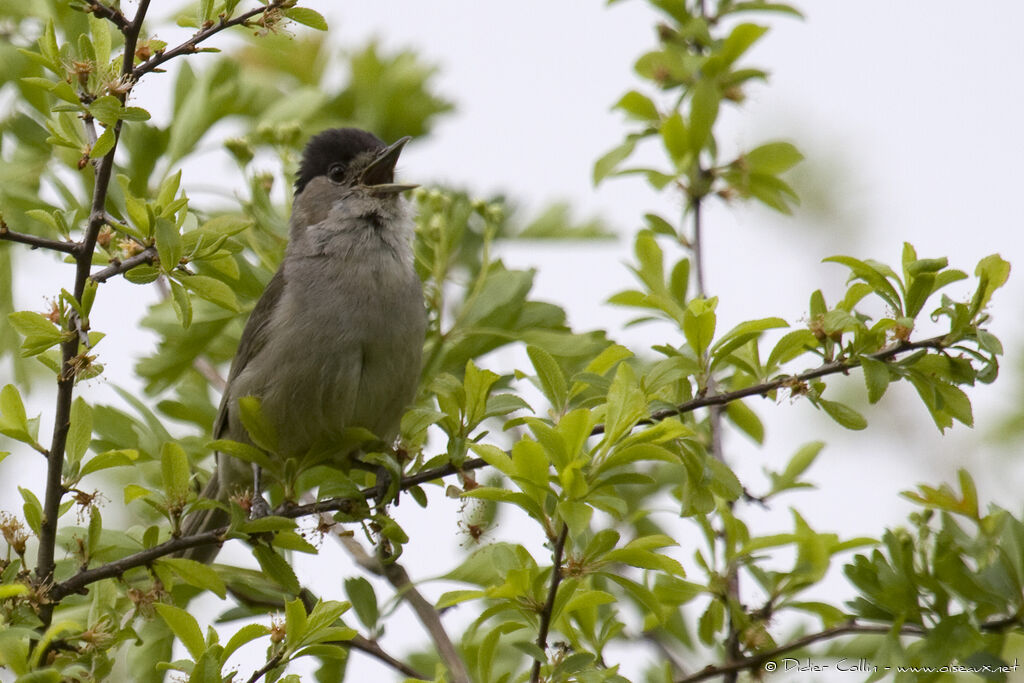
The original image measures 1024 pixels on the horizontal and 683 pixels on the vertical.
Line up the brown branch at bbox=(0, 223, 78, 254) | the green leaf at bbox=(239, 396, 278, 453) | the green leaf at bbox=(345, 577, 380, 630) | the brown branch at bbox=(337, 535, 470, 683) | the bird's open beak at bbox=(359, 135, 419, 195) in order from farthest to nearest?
1. the bird's open beak at bbox=(359, 135, 419, 195)
2. the green leaf at bbox=(345, 577, 380, 630)
3. the brown branch at bbox=(337, 535, 470, 683)
4. the green leaf at bbox=(239, 396, 278, 453)
5. the brown branch at bbox=(0, 223, 78, 254)

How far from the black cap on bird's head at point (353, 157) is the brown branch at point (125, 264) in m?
2.48

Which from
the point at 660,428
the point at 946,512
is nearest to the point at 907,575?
the point at 946,512

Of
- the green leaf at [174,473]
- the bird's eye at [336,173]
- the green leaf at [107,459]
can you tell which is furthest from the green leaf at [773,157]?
the green leaf at [107,459]

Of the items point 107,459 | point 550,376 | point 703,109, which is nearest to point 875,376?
point 550,376

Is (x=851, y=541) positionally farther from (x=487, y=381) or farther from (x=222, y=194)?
(x=222, y=194)

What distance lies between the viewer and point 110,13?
9.21 ft

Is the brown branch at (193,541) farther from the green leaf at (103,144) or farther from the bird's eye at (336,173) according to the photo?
the bird's eye at (336,173)

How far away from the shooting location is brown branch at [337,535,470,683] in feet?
12.4

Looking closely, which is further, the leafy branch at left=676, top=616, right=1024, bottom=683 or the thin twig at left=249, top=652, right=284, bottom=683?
the leafy branch at left=676, top=616, right=1024, bottom=683

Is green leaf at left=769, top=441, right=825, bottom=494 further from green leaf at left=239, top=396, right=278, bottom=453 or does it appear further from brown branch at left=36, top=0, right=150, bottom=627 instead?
brown branch at left=36, top=0, right=150, bottom=627

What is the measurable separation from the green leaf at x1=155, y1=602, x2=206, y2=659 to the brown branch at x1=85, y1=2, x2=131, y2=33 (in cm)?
145

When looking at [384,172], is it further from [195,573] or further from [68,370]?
[68,370]

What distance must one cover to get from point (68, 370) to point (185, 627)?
2.36 ft

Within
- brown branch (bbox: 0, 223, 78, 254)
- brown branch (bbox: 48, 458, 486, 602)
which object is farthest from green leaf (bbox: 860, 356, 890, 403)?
brown branch (bbox: 0, 223, 78, 254)
